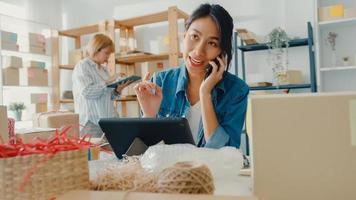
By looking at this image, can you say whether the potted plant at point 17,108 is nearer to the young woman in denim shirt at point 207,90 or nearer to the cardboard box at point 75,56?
the cardboard box at point 75,56

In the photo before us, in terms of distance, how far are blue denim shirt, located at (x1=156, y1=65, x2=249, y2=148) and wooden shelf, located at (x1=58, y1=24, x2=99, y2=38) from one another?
117 inches

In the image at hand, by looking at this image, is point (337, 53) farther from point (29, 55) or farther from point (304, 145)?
point (29, 55)

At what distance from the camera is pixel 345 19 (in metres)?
2.97

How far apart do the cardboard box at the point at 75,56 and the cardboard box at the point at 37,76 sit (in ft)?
1.09

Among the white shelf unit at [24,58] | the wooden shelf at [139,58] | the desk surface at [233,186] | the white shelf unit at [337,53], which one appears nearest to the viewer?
the desk surface at [233,186]

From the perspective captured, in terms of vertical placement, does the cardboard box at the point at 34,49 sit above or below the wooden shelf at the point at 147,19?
below

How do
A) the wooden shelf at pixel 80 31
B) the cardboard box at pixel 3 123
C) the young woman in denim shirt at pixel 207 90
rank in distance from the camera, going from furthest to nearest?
the wooden shelf at pixel 80 31 < the young woman in denim shirt at pixel 207 90 < the cardboard box at pixel 3 123

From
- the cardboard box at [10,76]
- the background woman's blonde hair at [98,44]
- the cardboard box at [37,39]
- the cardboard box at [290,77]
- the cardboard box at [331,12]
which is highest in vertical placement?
the cardboard box at [37,39]

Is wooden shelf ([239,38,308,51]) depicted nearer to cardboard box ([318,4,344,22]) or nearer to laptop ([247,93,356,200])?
cardboard box ([318,4,344,22])

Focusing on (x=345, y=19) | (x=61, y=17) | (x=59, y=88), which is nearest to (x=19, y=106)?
(x=59, y=88)

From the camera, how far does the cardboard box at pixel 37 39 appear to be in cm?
414

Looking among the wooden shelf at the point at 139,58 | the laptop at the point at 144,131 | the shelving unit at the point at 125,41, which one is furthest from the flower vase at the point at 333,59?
the laptop at the point at 144,131

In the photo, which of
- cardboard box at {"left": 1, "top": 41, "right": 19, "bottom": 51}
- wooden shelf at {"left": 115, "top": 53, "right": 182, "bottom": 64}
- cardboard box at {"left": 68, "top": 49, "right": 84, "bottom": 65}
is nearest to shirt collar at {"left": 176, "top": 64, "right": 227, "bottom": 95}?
wooden shelf at {"left": 115, "top": 53, "right": 182, "bottom": 64}

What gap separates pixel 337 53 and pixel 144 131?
2.86 m
